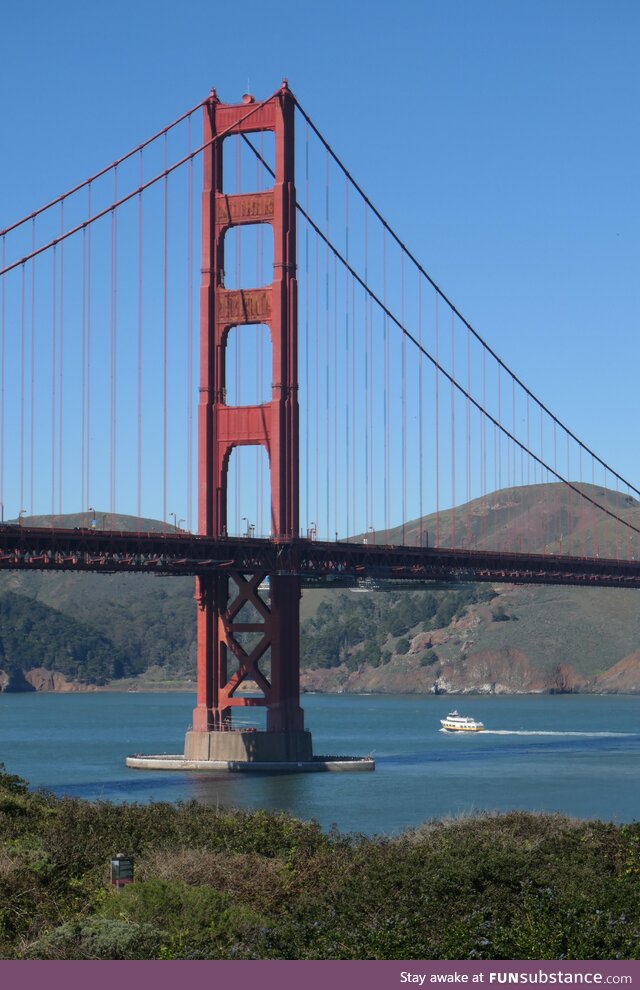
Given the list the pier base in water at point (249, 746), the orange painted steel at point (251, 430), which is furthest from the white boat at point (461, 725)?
the pier base in water at point (249, 746)

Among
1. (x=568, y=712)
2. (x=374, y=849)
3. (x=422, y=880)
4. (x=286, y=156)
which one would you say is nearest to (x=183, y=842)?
(x=374, y=849)

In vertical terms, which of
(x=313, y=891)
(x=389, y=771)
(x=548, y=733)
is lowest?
(x=389, y=771)

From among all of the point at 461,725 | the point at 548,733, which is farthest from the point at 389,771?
the point at 461,725

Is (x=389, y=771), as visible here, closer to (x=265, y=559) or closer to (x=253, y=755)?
(x=253, y=755)
